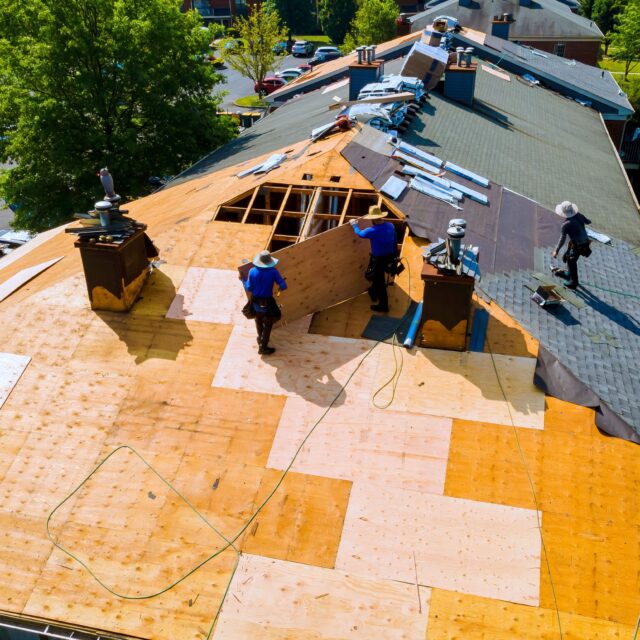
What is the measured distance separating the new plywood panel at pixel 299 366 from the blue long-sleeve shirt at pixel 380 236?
5.62ft

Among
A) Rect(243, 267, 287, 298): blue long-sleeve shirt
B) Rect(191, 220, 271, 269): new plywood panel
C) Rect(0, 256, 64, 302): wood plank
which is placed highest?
Rect(243, 267, 287, 298): blue long-sleeve shirt

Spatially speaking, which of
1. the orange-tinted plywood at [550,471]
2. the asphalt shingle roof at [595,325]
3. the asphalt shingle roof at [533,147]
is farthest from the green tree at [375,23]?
the orange-tinted plywood at [550,471]

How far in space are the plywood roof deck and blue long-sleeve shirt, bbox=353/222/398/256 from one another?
1103 millimetres

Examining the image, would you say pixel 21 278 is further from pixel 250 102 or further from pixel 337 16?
pixel 337 16

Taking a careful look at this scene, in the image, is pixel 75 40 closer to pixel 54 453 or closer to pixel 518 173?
pixel 518 173

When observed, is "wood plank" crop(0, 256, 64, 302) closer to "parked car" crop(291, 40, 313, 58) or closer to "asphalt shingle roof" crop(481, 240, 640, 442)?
"asphalt shingle roof" crop(481, 240, 640, 442)

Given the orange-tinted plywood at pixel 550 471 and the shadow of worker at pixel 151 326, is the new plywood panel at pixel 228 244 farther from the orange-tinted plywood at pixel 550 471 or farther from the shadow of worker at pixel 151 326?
the orange-tinted plywood at pixel 550 471

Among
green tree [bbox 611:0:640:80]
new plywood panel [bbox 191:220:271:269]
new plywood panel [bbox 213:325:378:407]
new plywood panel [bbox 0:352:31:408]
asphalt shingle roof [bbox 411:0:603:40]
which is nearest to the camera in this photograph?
new plywood panel [bbox 213:325:378:407]

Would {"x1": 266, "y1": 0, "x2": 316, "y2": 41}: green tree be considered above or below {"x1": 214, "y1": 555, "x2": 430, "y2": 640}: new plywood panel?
below

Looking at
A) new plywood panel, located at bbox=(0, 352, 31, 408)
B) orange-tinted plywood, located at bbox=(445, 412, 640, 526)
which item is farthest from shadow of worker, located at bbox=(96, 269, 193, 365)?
orange-tinted plywood, located at bbox=(445, 412, 640, 526)

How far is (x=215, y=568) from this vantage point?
8781mm

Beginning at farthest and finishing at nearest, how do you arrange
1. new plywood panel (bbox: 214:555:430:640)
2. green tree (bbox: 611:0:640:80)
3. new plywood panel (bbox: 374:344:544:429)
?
green tree (bbox: 611:0:640:80)
new plywood panel (bbox: 374:344:544:429)
new plywood panel (bbox: 214:555:430:640)

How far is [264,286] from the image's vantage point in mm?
11164

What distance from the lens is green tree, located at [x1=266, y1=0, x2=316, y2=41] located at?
7650cm
